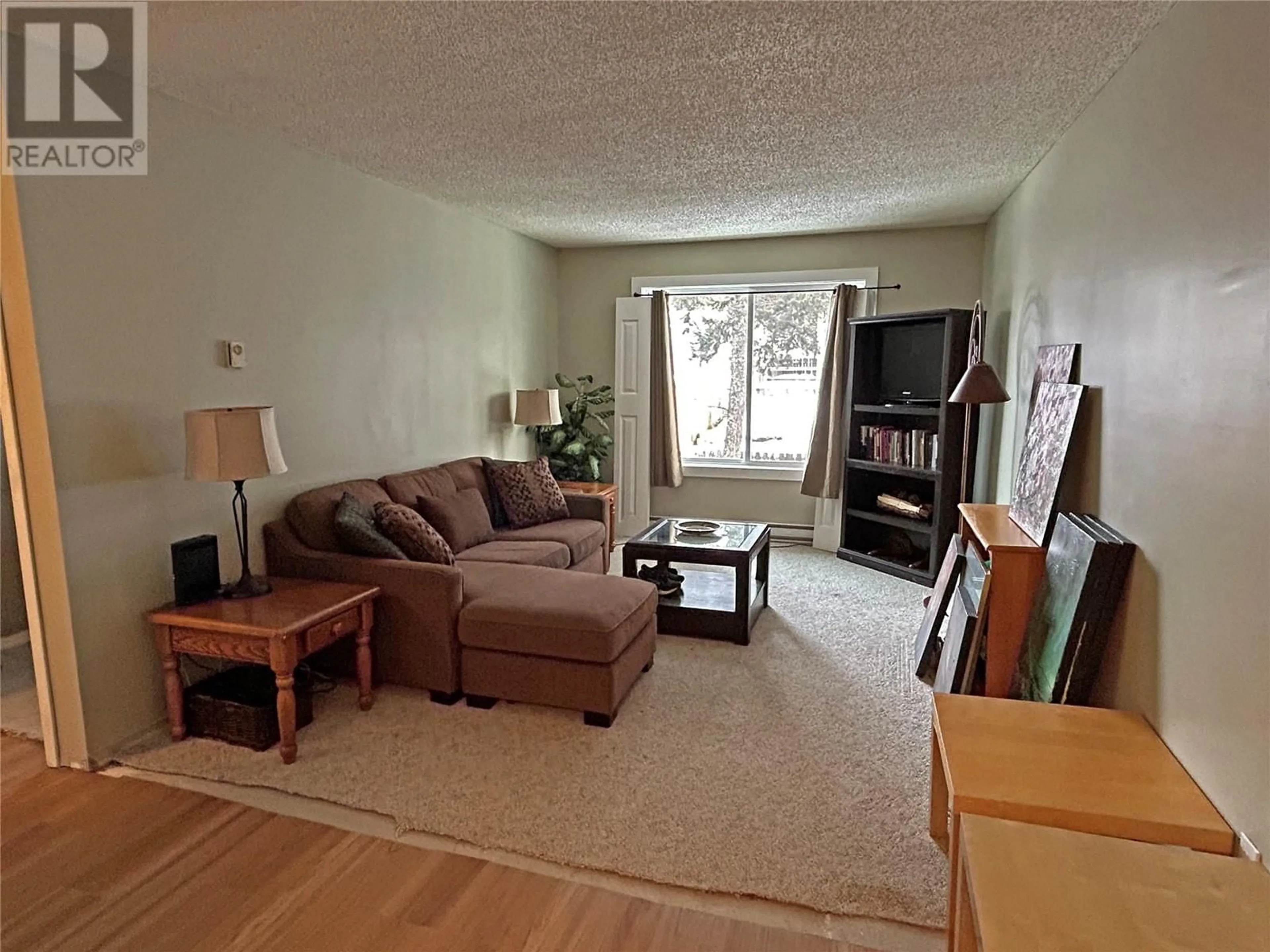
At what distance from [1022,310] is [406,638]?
348 cm

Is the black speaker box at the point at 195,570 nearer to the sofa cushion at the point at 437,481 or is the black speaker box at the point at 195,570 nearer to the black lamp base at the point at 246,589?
the black lamp base at the point at 246,589

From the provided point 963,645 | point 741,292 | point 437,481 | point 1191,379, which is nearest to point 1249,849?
point 1191,379

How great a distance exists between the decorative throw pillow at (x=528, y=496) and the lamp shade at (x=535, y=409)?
2.04ft

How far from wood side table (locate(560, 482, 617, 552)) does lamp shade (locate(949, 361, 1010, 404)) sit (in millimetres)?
2296

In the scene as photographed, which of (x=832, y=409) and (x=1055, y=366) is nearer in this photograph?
(x=1055, y=366)

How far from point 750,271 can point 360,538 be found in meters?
3.84

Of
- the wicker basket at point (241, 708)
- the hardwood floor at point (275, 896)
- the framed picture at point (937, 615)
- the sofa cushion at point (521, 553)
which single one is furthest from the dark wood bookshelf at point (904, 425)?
the wicker basket at point (241, 708)

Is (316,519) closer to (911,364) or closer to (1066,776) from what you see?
(1066,776)

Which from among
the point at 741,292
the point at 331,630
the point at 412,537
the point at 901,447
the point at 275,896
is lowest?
the point at 275,896

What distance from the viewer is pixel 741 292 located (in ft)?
19.2

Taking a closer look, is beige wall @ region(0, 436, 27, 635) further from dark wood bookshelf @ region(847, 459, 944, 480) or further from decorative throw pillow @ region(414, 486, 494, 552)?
dark wood bookshelf @ region(847, 459, 944, 480)

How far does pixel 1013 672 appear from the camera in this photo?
245 centimetres

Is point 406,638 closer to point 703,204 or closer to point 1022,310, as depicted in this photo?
point 703,204

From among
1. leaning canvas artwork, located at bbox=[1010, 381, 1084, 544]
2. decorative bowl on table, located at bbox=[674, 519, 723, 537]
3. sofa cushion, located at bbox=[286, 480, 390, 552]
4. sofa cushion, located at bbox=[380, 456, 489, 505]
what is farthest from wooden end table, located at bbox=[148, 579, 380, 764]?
leaning canvas artwork, located at bbox=[1010, 381, 1084, 544]
